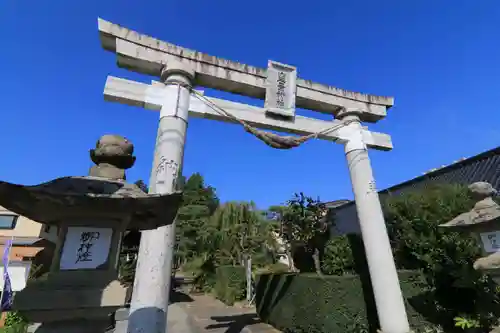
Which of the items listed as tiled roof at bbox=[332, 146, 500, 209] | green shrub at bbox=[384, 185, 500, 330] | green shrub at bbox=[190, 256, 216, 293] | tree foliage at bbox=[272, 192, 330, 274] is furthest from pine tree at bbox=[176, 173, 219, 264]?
tiled roof at bbox=[332, 146, 500, 209]

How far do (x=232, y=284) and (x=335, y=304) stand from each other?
8.47 meters

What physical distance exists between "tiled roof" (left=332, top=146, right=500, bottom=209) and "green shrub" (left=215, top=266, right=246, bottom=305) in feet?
27.8

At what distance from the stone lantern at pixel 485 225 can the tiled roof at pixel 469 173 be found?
14.7 feet

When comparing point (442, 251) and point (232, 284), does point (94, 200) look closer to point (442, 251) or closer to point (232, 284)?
point (442, 251)

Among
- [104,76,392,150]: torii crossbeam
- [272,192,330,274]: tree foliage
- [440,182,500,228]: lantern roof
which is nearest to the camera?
[440,182,500,228]: lantern roof

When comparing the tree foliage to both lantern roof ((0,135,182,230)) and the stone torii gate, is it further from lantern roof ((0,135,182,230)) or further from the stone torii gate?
lantern roof ((0,135,182,230))

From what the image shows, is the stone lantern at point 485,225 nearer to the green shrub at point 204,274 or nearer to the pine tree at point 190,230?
the pine tree at point 190,230

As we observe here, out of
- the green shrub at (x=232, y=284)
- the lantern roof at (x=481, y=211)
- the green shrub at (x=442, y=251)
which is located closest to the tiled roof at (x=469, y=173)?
the green shrub at (x=442, y=251)

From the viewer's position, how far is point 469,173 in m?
8.35

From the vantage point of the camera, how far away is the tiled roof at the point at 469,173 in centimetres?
761

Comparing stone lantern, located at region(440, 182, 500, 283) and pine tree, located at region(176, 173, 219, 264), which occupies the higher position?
pine tree, located at region(176, 173, 219, 264)

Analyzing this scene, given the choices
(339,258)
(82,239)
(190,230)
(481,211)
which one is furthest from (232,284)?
(82,239)

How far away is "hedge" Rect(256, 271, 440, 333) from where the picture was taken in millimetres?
5914

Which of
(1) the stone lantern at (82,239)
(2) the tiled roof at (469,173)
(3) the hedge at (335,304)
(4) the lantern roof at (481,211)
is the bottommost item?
(3) the hedge at (335,304)
